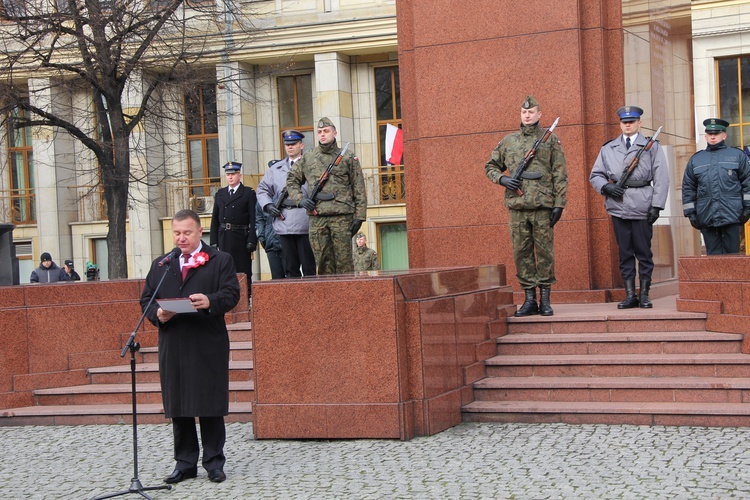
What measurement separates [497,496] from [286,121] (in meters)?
26.7

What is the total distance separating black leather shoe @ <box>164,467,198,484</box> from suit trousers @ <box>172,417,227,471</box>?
29 millimetres

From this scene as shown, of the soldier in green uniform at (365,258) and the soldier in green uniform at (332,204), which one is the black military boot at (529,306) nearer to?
the soldier in green uniform at (332,204)

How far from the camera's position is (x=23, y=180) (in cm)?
3700

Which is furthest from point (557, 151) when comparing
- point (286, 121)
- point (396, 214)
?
point (286, 121)

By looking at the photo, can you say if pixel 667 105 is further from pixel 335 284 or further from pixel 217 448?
pixel 217 448

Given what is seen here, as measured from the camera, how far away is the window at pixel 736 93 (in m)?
27.6

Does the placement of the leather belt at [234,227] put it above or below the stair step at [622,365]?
above

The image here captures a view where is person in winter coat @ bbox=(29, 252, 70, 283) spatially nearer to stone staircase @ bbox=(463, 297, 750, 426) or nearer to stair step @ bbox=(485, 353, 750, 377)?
stone staircase @ bbox=(463, 297, 750, 426)

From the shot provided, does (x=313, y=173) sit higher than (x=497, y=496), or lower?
higher

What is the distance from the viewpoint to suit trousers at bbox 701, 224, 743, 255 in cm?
1238

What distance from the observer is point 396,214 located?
31.8m

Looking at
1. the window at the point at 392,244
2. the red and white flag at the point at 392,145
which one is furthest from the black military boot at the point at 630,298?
the window at the point at 392,244

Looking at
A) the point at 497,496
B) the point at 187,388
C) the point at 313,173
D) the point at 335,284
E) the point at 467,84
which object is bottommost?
the point at 497,496

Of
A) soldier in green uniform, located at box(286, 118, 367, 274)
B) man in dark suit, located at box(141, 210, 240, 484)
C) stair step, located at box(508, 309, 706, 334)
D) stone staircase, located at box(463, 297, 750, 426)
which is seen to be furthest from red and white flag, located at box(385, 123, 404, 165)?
man in dark suit, located at box(141, 210, 240, 484)
